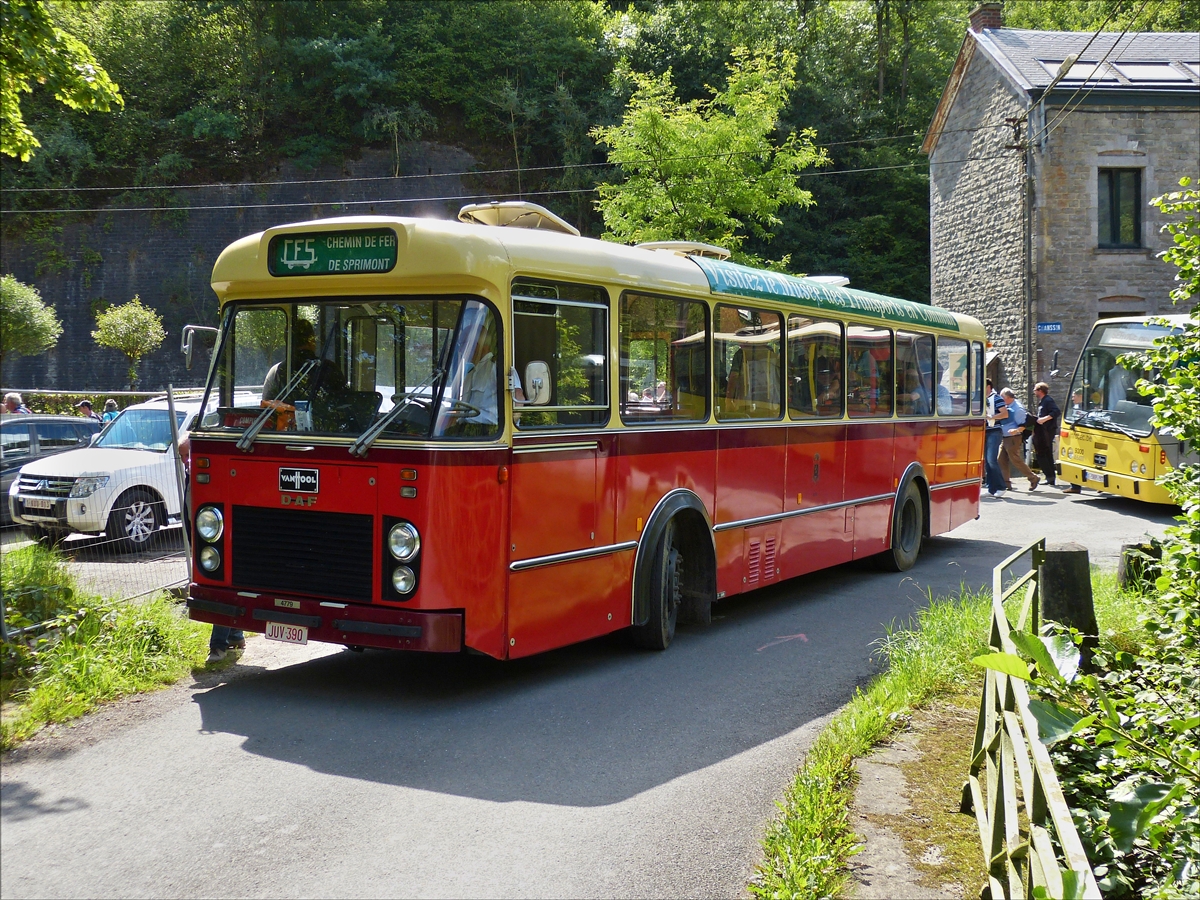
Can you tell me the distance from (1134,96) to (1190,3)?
24.3 meters

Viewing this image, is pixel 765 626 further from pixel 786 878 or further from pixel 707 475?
pixel 786 878

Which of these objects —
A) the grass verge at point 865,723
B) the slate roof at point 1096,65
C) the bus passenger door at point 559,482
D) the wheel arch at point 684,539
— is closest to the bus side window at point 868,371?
the grass verge at point 865,723

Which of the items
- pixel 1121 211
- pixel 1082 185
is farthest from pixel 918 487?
pixel 1121 211

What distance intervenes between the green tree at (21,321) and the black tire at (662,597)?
104ft

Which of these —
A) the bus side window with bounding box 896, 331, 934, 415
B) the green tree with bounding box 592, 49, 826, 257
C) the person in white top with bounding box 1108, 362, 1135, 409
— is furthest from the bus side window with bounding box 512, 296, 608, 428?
the green tree with bounding box 592, 49, 826, 257

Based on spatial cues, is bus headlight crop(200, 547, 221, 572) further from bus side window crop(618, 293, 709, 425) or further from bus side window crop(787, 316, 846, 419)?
bus side window crop(787, 316, 846, 419)

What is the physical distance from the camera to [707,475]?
856cm

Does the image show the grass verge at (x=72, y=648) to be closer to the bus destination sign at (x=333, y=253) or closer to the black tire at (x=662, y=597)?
the bus destination sign at (x=333, y=253)

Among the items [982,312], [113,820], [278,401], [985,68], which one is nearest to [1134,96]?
[985,68]

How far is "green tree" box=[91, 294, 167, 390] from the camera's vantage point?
37531 millimetres

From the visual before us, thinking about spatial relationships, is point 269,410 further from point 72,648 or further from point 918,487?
point 918,487

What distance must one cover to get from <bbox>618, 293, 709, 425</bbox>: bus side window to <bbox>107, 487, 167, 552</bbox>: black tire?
4413 millimetres

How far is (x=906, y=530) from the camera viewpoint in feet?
41.3

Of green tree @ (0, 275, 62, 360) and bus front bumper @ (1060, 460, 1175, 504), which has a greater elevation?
green tree @ (0, 275, 62, 360)
